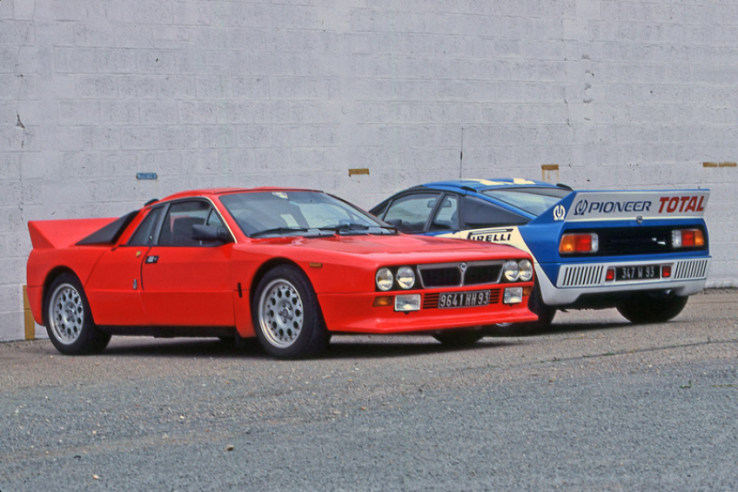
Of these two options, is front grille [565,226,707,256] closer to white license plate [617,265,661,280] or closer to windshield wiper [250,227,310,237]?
white license plate [617,265,661,280]

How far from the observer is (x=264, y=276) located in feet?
24.2

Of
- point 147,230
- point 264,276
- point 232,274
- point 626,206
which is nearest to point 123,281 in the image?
point 147,230

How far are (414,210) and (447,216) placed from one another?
19.2 inches

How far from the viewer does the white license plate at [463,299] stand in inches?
286

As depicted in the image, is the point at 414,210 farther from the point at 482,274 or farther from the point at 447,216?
the point at 482,274

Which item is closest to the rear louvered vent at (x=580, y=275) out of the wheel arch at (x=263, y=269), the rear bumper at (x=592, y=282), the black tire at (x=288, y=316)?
the rear bumper at (x=592, y=282)

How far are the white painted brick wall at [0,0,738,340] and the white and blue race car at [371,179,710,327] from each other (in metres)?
3.26

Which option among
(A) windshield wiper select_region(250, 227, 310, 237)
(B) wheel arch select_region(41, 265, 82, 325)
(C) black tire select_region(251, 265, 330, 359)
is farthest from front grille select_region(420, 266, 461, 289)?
(B) wheel arch select_region(41, 265, 82, 325)

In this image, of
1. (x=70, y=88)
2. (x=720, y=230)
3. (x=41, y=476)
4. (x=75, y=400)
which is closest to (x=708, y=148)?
(x=720, y=230)

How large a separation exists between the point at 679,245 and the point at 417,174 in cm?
462

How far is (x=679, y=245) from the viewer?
353 inches

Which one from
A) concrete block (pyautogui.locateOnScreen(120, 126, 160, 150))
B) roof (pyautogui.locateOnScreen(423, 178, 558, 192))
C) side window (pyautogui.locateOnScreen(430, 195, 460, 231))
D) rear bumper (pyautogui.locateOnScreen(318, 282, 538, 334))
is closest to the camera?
rear bumper (pyautogui.locateOnScreen(318, 282, 538, 334))

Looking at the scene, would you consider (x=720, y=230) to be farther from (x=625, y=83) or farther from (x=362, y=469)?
(x=362, y=469)

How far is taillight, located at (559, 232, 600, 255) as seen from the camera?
842cm
